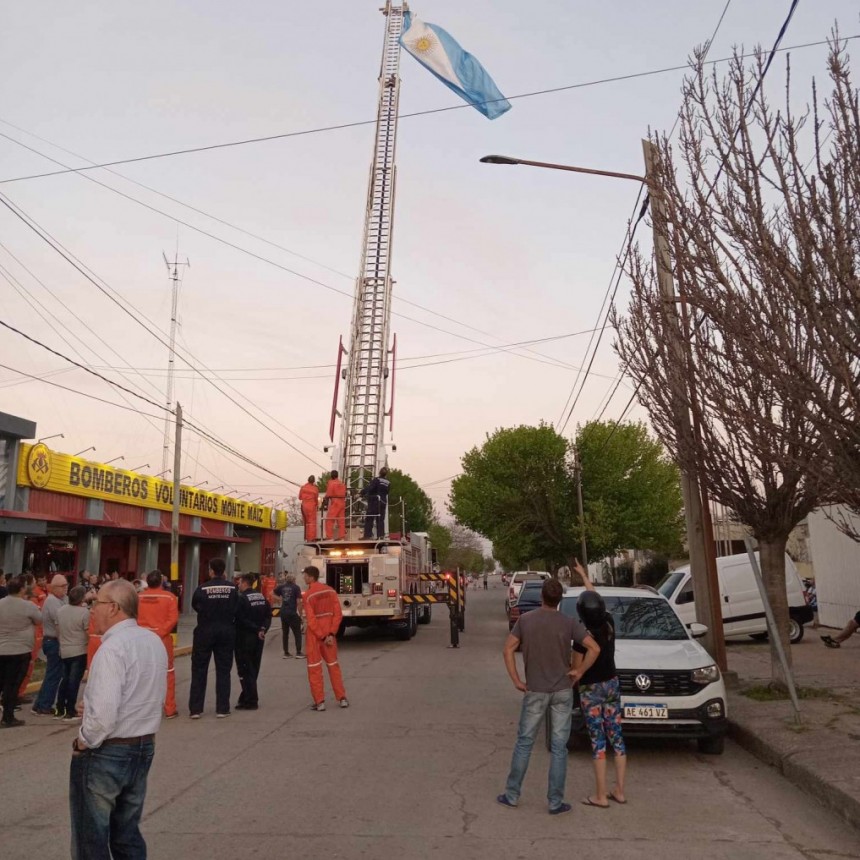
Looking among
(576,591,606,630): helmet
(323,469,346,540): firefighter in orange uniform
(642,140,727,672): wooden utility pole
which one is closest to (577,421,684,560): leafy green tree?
(323,469,346,540): firefighter in orange uniform

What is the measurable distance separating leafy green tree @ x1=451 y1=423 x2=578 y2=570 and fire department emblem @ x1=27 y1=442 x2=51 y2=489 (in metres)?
21.3

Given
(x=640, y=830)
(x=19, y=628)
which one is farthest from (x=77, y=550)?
(x=640, y=830)

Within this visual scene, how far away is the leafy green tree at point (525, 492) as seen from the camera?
130 ft

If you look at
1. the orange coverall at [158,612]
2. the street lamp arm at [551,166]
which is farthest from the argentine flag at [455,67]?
the orange coverall at [158,612]

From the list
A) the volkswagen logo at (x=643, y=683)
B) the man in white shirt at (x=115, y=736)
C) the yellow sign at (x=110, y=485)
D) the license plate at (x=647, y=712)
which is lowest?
the license plate at (x=647, y=712)

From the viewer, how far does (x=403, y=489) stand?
239 feet

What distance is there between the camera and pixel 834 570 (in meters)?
21.9

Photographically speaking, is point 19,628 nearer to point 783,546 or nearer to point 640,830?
point 640,830

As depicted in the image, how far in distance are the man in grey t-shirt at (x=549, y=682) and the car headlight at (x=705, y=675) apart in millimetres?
1984

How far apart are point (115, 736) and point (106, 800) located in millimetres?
286

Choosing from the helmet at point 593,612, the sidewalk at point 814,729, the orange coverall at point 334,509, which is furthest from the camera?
the orange coverall at point 334,509

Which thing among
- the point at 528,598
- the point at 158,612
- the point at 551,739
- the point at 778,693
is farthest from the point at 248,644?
the point at 528,598

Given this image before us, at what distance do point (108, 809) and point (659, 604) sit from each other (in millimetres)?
7195

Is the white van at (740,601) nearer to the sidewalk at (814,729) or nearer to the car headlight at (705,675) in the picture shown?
the sidewalk at (814,729)
